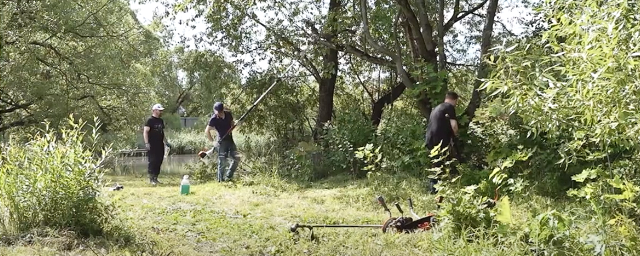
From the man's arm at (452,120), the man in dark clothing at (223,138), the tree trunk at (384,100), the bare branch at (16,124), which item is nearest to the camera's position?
the man's arm at (452,120)

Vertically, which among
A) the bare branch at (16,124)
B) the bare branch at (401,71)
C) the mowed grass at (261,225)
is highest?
the bare branch at (401,71)

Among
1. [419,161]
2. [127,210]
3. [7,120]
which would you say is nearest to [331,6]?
[419,161]

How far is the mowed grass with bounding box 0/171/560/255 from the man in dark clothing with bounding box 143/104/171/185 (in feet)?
4.09

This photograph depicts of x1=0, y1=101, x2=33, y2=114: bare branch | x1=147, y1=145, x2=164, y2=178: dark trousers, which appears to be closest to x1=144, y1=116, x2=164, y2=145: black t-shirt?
x1=147, y1=145, x2=164, y2=178: dark trousers

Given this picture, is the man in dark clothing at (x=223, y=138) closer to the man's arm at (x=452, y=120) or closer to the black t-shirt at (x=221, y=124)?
the black t-shirt at (x=221, y=124)

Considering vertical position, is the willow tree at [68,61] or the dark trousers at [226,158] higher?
the willow tree at [68,61]

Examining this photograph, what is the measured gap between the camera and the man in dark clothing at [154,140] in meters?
9.60

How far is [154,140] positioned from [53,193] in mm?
5247

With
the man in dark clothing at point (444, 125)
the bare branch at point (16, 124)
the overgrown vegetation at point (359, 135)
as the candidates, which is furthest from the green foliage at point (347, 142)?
the bare branch at point (16, 124)

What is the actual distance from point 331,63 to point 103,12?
8.80 metres

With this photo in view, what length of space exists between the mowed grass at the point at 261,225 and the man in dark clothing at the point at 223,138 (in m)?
1.01

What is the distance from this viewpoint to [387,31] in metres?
10.5

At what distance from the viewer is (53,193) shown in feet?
14.9

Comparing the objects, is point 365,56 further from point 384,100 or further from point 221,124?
point 221,124
